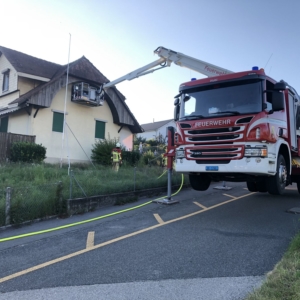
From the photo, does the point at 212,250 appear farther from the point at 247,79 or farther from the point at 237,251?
the point at 247,79

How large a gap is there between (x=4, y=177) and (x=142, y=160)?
10571 mm

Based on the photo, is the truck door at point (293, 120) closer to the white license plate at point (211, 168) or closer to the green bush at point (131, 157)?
the white license plate at point (211, 168)

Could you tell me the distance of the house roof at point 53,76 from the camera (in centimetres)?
1683

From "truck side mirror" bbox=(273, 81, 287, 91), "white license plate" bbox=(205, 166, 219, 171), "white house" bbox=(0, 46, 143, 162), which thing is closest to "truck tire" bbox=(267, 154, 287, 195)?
"white license plate" bbox=(205, 166, 219, 171)

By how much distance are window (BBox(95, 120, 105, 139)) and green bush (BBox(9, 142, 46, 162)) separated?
19.1ft

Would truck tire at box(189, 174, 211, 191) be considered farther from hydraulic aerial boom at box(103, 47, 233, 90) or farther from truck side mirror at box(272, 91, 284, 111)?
hydraulic aerial boom at box(103, 47, 233, 90)

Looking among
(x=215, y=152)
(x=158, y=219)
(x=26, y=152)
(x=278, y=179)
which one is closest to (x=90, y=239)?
(x=158, y=219)

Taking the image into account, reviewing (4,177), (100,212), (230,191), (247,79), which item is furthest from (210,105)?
(4,177)

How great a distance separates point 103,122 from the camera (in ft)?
70.1

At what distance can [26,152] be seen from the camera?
1484 cm

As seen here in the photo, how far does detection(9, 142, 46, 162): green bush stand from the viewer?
47.7 ft

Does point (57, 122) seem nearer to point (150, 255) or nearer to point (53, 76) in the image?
point (53, 76)

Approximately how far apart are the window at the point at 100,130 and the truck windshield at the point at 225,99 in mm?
13800

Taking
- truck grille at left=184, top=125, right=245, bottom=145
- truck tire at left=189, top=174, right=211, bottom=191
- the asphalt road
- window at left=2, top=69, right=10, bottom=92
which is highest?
window at left=2, top=69, right=10, bottom=92
